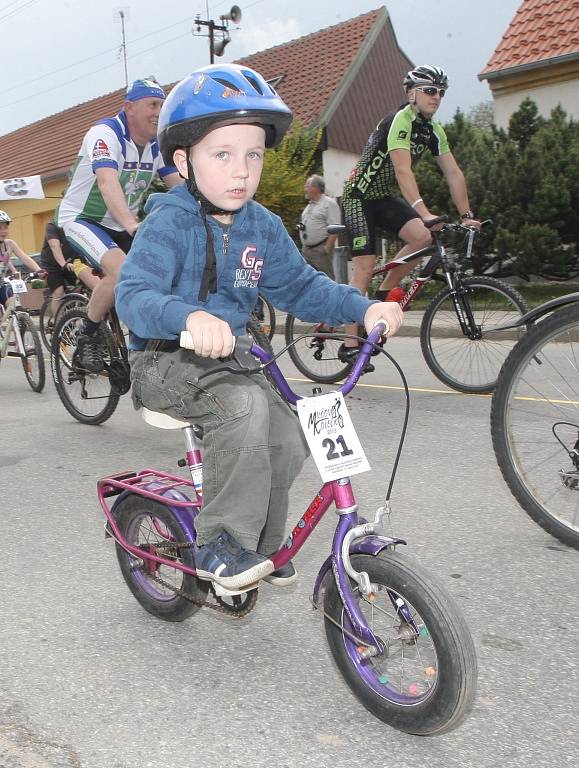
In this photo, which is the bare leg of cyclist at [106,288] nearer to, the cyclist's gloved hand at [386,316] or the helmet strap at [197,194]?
the helmet strap at [197,194]

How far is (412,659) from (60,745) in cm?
93

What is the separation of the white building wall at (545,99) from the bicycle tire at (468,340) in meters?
10.6

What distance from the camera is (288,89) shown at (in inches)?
1028

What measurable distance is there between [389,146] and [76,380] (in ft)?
9.20

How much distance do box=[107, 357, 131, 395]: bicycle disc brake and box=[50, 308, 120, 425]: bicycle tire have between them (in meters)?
0.07

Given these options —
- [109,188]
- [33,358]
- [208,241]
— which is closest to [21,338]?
[33,358]

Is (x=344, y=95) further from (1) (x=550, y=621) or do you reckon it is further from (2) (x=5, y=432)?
(1) (x=550, y=621)

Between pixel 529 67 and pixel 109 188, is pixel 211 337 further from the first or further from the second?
pixel 529 67

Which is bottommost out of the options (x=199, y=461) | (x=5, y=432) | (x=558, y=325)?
(x=5, y=432)

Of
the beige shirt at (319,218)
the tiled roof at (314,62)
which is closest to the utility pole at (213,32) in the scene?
the tiled roof at (314,62)

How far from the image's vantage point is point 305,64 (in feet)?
88.1

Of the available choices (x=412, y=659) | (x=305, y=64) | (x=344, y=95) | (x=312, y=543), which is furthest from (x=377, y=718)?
(x=305, y=64)

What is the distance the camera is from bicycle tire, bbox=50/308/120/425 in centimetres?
599

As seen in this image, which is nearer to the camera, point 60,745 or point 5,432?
point 60,745
